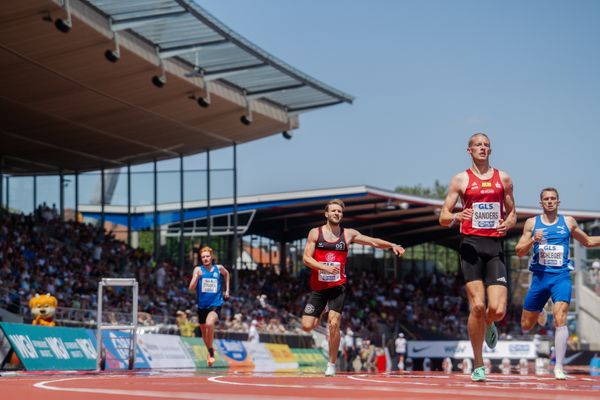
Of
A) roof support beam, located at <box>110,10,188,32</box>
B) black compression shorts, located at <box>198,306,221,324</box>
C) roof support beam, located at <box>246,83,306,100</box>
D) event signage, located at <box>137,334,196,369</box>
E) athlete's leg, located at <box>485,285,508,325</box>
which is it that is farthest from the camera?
roof support beam, located at <box>246,83,306,100</box>

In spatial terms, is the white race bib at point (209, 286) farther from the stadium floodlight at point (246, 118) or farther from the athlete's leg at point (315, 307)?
the stadium floodlight at point (246, 118)

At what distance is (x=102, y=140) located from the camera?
4562 cm

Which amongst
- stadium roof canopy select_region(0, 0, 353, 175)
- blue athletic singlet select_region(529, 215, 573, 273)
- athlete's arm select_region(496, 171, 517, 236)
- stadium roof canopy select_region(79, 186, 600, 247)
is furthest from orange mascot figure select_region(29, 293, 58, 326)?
stadium roof canopy select_region(79, 186, 600, 247)

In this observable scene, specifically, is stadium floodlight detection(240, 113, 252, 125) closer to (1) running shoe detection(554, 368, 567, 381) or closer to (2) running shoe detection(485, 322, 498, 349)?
(1) running shoe detection(554, 368, 567, 381)

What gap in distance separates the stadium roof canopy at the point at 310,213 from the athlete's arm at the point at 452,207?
4034 centimetres

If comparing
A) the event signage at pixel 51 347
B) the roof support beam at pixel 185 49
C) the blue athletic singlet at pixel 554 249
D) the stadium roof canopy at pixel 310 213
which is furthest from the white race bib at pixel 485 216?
the stadium roof canopy at pixel 310 213

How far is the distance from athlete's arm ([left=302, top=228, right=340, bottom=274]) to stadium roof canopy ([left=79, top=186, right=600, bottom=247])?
37.9 metres

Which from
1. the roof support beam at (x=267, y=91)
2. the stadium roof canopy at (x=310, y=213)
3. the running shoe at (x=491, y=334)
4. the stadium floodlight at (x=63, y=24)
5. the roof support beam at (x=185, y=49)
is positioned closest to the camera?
the running shoe at (x=491, y=334)

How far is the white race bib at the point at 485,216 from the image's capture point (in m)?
11.5

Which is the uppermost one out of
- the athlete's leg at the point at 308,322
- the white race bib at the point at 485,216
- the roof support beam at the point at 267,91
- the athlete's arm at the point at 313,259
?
the roof support beam at the point at 267,91

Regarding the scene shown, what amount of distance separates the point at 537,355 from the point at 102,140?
67.9 feet

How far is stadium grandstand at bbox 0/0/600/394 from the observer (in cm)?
3272

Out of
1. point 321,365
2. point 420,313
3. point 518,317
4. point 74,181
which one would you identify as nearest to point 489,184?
point 321,365

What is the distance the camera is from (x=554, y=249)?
43.6 feet
